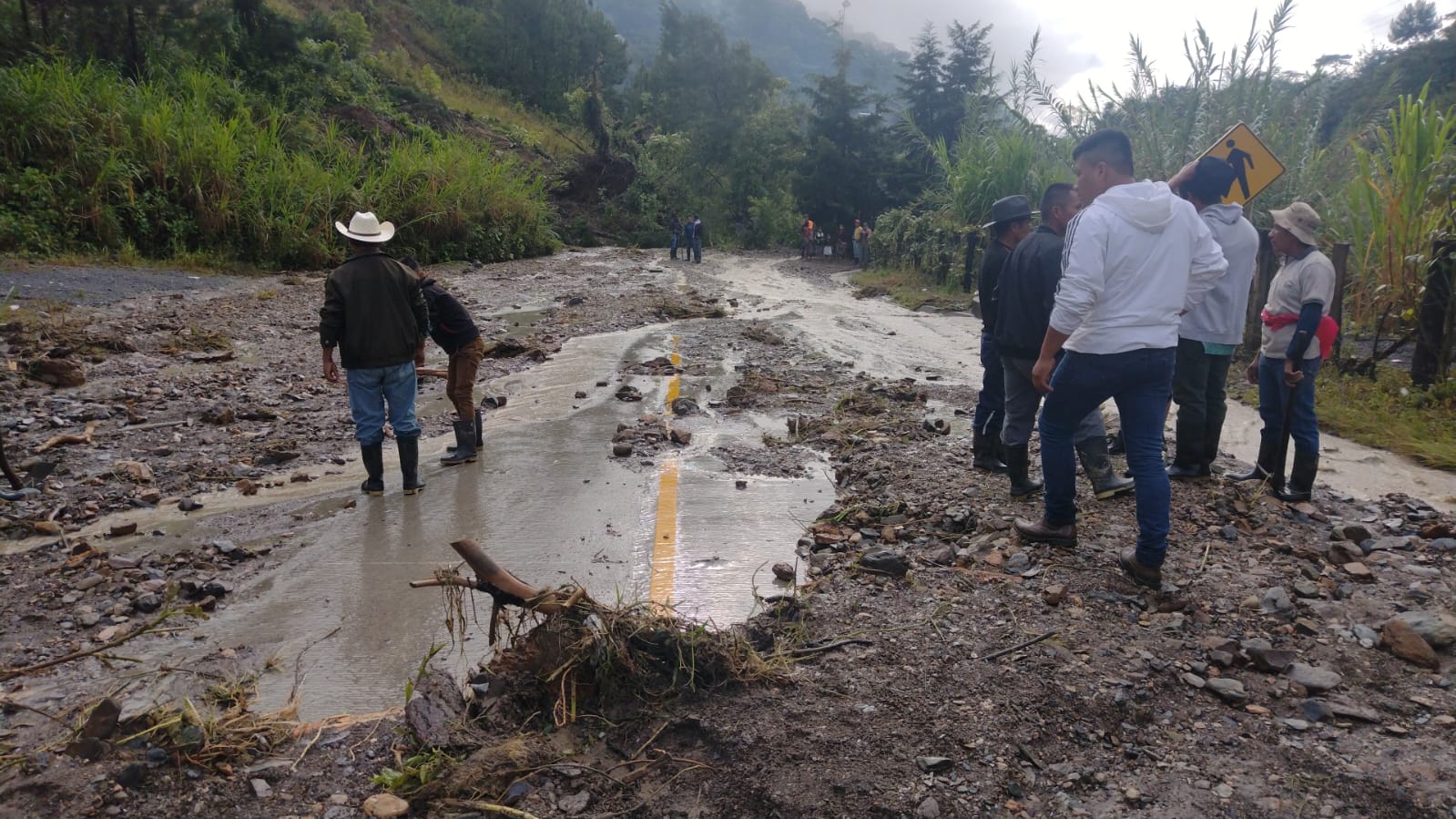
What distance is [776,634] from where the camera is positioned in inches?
136

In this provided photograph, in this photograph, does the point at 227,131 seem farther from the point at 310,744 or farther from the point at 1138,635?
the point at 1138,635

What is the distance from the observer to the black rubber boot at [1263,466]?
530 centimetres

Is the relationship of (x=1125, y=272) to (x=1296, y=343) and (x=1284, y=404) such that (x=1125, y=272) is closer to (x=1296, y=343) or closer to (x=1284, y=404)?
(x=1296, y=343)

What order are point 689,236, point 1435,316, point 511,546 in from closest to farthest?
point 511,546 → point 1435,316 → point 689,236

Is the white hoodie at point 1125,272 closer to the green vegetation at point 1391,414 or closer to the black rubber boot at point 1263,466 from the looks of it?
the black rubber boot at point 1263,466

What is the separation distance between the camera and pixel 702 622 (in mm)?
3527

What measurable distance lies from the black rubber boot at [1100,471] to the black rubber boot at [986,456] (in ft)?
2.19

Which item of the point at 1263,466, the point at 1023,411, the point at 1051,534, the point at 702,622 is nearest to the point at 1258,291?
the point at 1263,466

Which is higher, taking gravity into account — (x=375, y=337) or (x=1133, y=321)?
(x=1133, y=321)

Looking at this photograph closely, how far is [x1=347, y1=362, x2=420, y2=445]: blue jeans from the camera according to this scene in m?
5.53

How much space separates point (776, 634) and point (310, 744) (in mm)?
1695

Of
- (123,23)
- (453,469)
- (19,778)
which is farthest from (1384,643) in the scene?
(123,23)

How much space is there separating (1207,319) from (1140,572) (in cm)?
216

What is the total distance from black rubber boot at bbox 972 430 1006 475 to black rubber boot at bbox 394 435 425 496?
3744mm
